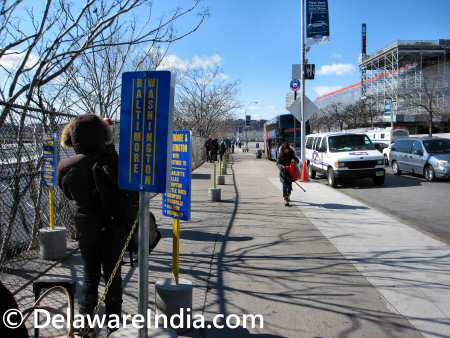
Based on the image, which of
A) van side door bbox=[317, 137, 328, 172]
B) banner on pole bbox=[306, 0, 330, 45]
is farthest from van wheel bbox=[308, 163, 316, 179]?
banner on pole bbox=[306, 0, 330, 45]

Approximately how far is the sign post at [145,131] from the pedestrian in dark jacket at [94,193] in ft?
1.53

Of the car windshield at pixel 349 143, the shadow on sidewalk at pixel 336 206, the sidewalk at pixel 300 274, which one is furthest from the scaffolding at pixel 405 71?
the sidewalk at pixel 300 274

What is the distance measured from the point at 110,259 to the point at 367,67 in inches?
3363

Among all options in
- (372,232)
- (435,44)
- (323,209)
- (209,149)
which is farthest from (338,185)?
(435,44)

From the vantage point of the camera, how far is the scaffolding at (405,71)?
61.9 m

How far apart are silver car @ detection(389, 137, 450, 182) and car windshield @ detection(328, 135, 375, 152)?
2327 mm

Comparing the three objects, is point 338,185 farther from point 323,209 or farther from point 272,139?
point 272,139

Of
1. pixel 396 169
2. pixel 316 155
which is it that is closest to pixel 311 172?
pixel 316 155

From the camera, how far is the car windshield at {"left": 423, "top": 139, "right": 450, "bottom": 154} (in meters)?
18.0

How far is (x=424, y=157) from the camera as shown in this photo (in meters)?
17.8

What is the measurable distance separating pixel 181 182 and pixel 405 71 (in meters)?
70.6

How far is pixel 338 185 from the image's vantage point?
667 inches

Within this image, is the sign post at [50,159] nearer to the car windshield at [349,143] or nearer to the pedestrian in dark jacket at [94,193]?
the pedestrian in dark jacket at [94,193]

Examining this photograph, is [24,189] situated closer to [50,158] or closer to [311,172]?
[50,158]
